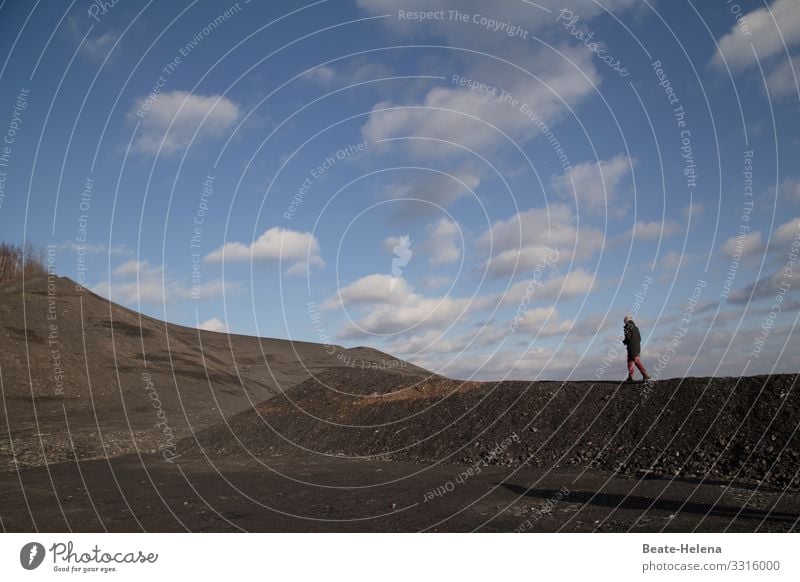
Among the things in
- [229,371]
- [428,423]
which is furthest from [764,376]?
[229,371]

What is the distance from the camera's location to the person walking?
79.0 feet

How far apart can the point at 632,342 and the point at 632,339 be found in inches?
5.2

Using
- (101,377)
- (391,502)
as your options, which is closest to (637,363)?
(391,502)

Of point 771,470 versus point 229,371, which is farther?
point 229,371

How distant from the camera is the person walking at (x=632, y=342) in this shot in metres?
24.1

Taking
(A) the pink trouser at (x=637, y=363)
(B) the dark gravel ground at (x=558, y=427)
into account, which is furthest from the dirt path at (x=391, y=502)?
(A) the pink trouser at (x=637, y=363)

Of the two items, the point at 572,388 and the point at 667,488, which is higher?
the point at 572,388

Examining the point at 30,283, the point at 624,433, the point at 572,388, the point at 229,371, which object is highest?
the point at 30,283

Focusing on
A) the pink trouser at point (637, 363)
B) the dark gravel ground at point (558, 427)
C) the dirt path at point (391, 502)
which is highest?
the pink trouser at point (637, 363)

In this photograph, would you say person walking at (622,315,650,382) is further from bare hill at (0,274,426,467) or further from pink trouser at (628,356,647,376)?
bare hill at (0,274,426,467)

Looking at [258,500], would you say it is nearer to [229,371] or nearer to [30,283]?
[229,371]

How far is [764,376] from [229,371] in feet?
225

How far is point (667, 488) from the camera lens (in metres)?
17.0

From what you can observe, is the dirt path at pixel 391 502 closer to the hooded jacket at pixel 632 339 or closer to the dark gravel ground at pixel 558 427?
the dark gravel ground at pixel 558 427
